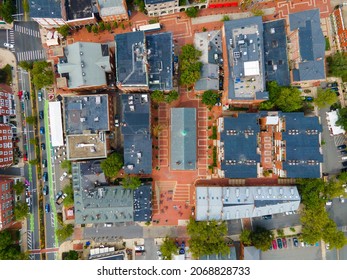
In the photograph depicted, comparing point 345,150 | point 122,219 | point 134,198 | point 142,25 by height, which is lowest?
point 122,219

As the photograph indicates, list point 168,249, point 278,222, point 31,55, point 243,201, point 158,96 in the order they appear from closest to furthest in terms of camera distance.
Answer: point 243,201 → point 158,96 → point 168,249 → point 278,222 → point 31,55

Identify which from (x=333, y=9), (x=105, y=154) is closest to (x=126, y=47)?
(x=105, y=154)

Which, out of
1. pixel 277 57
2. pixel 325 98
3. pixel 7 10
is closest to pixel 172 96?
pixel 277 57

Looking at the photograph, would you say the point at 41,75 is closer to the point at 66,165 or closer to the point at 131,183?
the point at 66,165

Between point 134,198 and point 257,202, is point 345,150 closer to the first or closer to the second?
point 257,202

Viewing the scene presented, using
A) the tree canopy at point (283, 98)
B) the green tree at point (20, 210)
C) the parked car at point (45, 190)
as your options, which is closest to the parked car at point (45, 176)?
the parked car at point (45, 190)

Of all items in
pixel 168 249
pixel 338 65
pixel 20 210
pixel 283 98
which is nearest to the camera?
pixel 283 98
